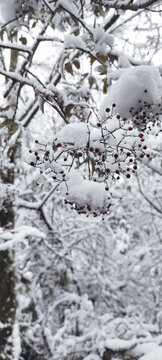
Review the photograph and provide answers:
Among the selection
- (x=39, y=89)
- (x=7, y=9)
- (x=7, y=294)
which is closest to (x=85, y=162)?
(x=39, y=89)

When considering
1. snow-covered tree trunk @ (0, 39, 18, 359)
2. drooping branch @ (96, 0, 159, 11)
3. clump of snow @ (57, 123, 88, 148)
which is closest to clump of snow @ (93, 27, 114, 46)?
drooping branch @ (96, 0, 159, 11)

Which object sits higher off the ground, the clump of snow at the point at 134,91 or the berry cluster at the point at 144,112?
the clump of snow at the point at 134,91

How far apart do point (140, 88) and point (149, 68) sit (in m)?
0.19

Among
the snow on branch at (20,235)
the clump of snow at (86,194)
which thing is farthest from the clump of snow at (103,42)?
the snow on branch at (20,235)

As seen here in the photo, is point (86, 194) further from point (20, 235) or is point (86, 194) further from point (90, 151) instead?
point (20, 235)

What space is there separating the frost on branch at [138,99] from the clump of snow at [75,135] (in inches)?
10.7

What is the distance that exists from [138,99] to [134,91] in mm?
59

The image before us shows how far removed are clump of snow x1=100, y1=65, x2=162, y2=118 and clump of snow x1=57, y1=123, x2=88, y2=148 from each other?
10.4 inches

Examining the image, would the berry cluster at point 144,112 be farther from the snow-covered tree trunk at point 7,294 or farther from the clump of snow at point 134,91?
the snow-covered tree trunk at point 7,294

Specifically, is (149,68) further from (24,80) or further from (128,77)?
(24,80)

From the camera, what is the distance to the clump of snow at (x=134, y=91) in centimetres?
173

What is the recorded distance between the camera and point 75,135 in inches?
59.9

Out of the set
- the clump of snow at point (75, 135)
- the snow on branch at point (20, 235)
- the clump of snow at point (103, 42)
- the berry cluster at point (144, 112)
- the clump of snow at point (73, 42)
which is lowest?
the snow on branch at point (20, 235)

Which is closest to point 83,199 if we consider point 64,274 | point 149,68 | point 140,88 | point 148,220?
point 140,88
